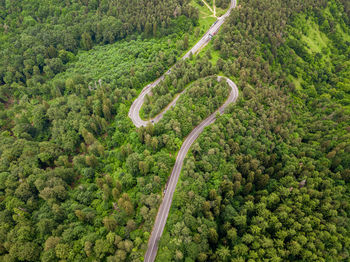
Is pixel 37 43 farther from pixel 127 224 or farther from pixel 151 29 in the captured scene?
pixel 127 224

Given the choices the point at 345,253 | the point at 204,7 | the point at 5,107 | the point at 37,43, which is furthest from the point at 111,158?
the point at 204,7

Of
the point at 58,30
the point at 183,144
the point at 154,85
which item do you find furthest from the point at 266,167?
the point at 58,30

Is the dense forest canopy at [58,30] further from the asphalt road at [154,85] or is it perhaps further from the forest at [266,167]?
the forest at [266,167]

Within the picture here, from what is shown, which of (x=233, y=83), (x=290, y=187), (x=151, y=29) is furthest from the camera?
(x=151, y=29)

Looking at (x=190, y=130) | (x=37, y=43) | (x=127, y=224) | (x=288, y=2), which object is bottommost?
(x=127, y=224)

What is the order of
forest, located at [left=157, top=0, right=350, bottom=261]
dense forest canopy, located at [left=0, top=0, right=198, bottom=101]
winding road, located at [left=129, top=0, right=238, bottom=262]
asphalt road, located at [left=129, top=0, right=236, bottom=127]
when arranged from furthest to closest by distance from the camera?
dense forest canopy, located at [left=0, top=0, right=198, bottom=101] → asphalt road, located at [left=129, top=0, right=236, bottom=127] → winding road, located at [left=129, top=0, right=238, bottom=262] → forest, located at [left=157, top=0, right=350, bottom=261]

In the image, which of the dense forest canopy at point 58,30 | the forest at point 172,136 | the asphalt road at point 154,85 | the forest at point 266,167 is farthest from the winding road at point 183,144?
the dense forest canopy at point 58,30

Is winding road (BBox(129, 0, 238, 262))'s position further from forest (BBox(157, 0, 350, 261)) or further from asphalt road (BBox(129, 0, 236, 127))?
forest (BBox(157, 0, 350, 261))

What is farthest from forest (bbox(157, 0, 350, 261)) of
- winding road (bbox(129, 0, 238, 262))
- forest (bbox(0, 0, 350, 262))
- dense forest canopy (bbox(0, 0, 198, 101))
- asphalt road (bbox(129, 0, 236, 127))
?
dense forest canopy (bbox(0, 0, 198, 101))
